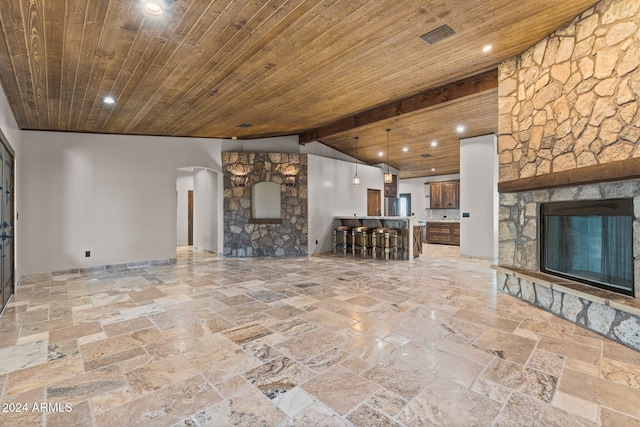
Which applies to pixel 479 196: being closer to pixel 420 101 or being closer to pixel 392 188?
pixel 420 101

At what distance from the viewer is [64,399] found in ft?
6.73

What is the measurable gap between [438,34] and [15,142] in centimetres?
649

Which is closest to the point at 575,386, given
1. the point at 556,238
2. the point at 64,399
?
the point at 556,238

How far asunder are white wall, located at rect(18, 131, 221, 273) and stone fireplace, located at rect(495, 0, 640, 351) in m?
6.61

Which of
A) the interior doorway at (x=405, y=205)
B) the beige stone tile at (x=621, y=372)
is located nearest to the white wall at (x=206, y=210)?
the beige stone tile at (x=621, y=372)

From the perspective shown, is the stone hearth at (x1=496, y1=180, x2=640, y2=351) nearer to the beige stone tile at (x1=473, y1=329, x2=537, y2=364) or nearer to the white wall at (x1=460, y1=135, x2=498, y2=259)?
the beige stone tile at (x1=473, y1=329, x2=537, y2=364)

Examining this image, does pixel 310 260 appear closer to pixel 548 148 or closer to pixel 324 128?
pixel 324 128

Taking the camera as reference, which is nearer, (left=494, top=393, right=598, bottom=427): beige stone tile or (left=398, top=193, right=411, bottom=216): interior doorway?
(left=494, top=393, right=598, bottom=427): beige stone tile

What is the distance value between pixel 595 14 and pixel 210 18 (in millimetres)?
3631

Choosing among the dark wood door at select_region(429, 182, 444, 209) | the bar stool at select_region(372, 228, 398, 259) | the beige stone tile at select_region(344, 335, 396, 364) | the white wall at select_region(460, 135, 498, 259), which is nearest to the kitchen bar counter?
the bar stool at select_region(372, 228, 398, 259)

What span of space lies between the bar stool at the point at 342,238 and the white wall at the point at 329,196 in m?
0.14

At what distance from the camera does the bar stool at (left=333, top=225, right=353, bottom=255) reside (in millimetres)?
8977

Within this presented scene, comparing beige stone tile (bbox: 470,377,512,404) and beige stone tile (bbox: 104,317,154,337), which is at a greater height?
beige stone tile (bbox: 470,377,512,404)

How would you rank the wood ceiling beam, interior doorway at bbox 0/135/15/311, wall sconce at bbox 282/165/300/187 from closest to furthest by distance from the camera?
interior doorway at bbox 0/135/15/311, the wood ceiling beam, wall sconce at bbox 282/165/300/187
